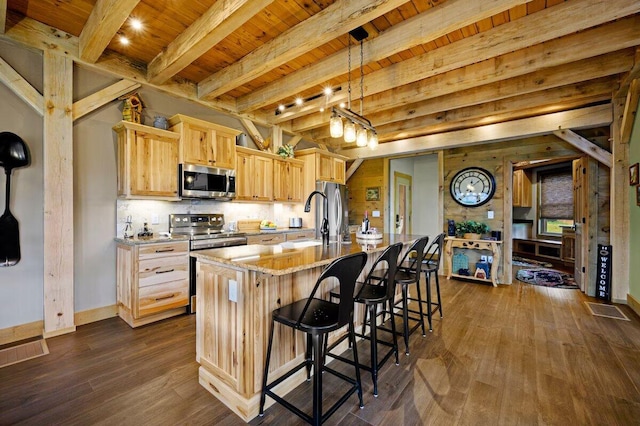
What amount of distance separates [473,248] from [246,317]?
15.1ft

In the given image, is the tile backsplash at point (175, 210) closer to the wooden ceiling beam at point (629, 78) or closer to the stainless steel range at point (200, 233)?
the stainless steel range at point (200, 233)

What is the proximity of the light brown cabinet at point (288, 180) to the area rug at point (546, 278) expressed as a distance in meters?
4.40

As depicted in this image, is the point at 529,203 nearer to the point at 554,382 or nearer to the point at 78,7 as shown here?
the point at 554,382

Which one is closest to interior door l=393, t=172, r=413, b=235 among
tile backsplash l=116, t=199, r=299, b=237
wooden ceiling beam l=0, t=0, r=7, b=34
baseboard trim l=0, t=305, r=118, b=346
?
tile backsplash l=116, t=199, r=299, b=237

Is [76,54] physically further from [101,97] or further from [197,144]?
[197,144]

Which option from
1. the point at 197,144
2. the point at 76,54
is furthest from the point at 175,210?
the point at 76,54

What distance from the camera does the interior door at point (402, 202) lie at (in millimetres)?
6957

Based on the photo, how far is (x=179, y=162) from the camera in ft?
11.5

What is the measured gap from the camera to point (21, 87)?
2.71 metres

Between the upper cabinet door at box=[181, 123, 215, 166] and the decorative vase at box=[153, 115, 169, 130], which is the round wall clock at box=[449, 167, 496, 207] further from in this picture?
the decorative vase at box=[153, 115, 169, 130]

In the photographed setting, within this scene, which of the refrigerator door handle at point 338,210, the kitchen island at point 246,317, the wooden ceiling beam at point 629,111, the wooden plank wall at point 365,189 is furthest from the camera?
the wooden plank wall at point 365,189

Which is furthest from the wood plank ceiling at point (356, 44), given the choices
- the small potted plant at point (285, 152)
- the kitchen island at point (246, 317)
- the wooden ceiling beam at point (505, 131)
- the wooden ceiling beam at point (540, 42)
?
the kitchen island at point (246, 317)

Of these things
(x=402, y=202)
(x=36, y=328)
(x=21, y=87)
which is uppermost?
(x=21, y=87)

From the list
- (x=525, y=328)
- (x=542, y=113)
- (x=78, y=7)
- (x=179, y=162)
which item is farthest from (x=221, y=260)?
(x=542, y=113)
